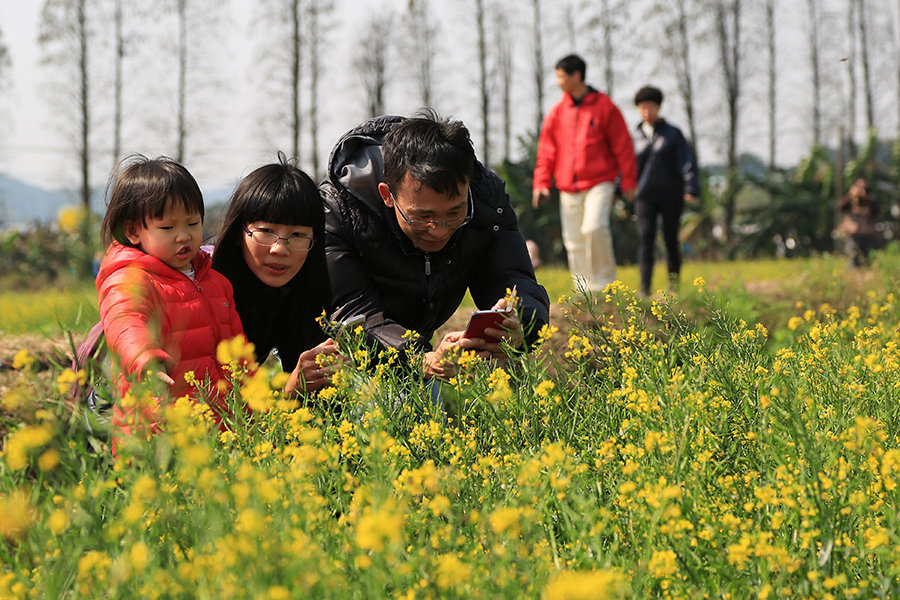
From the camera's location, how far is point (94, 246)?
16.6m

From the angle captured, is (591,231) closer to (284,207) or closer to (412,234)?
(412,234)

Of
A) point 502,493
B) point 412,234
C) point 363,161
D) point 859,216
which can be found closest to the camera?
point 502,493

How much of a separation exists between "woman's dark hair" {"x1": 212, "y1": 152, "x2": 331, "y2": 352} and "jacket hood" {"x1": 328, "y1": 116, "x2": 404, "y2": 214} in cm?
19

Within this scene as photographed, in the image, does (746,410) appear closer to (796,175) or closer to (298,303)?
(298,303)

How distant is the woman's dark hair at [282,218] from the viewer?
2738 millimetres

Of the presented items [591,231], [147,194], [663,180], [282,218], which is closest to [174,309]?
[147,194]

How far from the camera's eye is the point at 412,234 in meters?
2.95

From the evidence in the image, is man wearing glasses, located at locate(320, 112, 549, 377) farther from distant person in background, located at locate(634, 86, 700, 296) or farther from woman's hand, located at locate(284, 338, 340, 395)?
distant person in background, located at locate(634, 86, 700, 296)

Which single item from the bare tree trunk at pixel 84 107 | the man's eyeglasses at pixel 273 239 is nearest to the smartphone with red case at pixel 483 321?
the man's eyeglasses at pixel 273 239

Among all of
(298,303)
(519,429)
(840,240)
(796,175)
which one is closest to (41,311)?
(298,303)

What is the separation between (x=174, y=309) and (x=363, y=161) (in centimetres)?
93

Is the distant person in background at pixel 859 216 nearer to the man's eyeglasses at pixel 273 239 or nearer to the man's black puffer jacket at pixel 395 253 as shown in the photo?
the man's black puffer jacket at pixel 395 253

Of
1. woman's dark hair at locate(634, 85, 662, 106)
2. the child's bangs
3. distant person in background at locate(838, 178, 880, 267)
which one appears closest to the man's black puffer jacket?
the child's bangs

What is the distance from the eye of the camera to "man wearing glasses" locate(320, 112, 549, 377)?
2785 millimetres
